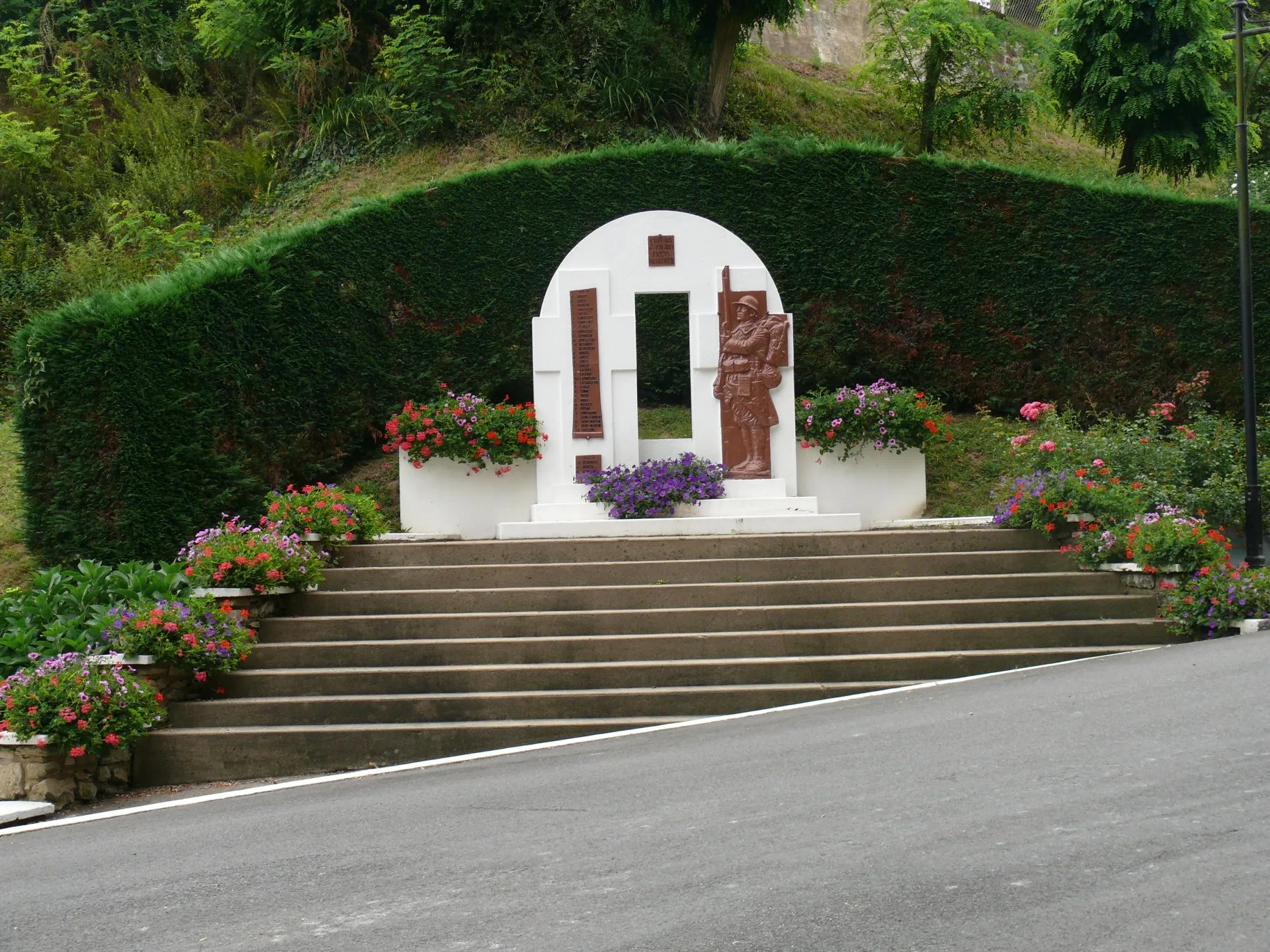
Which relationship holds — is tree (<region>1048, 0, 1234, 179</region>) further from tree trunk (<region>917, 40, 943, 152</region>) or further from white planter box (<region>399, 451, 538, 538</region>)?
white planter box (<region>399, 451, 538, 538</region>)

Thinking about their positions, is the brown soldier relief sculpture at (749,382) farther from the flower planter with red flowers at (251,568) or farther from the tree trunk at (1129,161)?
the tree trunk at (1129,161)

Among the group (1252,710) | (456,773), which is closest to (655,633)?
(456,773)

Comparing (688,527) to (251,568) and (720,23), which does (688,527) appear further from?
(720,23)

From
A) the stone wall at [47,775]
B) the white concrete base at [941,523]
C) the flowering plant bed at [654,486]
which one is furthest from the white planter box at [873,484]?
the stone wall at [47,775]

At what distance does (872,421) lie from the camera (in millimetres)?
12109

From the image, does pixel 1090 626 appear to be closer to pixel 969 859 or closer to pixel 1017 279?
pixel 969 859

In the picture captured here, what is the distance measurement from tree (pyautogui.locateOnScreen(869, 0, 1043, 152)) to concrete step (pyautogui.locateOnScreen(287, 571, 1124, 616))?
13851mm

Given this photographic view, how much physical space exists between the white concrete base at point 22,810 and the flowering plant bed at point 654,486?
5.50 metres

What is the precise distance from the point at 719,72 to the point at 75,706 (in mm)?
14869

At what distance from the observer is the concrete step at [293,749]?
24.7 feet

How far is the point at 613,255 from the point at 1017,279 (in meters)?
5.26

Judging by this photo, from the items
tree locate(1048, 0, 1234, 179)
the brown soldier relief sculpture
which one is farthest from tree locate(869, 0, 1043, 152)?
the brown soldier relief sculpture

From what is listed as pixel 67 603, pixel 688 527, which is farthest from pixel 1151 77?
pixel 67 603

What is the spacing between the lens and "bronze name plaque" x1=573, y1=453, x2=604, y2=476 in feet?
38.1
